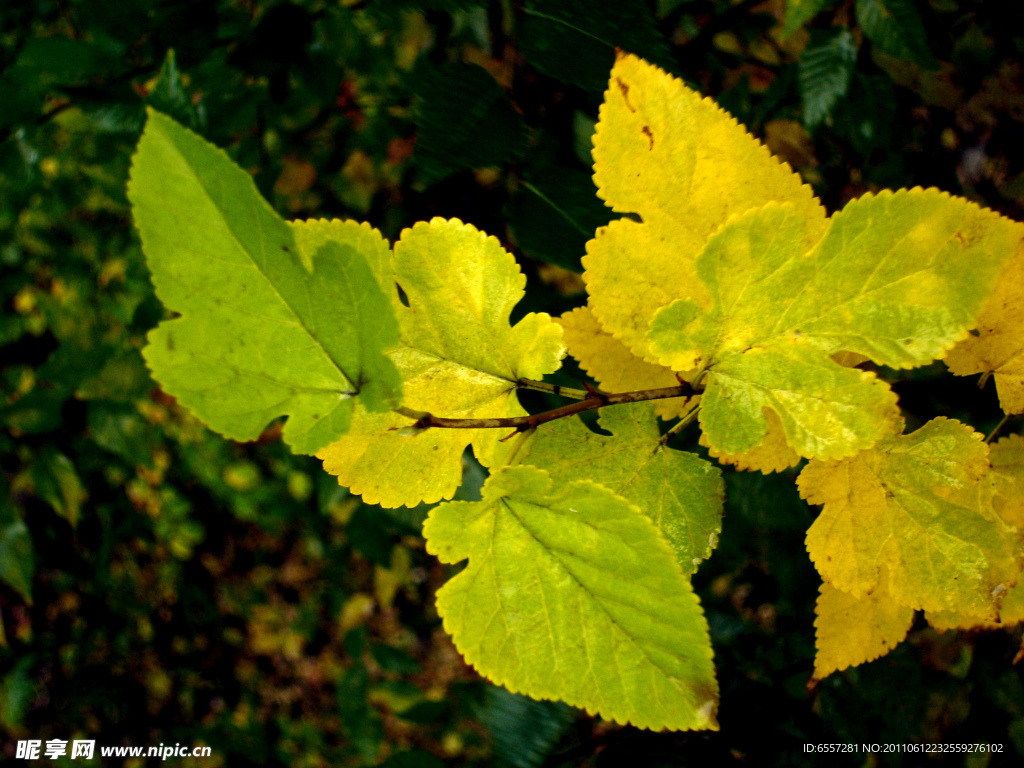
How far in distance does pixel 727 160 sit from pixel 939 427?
246mm

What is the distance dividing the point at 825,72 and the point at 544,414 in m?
0.91

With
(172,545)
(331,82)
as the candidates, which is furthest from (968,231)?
(172,545)

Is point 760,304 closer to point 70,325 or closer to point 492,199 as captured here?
point 492,199

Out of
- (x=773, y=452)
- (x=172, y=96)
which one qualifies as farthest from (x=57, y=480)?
(x=773, y=452)

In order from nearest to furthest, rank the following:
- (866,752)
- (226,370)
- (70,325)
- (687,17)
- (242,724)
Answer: (226,370), (866,752), (687,17), (70,325), (242,724)

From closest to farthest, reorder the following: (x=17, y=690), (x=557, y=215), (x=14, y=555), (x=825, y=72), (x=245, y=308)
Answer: (x=245, y=308) < (x=557, y=215) < (x=825, y=72) < (x=14, y=555) < (x=17, y=690)

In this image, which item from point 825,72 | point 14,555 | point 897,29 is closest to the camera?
point 897,29

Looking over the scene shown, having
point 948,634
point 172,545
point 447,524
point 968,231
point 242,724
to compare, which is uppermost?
point 968,231

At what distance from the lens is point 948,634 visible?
3.41ft

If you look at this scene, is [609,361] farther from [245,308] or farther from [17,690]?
[17,690]

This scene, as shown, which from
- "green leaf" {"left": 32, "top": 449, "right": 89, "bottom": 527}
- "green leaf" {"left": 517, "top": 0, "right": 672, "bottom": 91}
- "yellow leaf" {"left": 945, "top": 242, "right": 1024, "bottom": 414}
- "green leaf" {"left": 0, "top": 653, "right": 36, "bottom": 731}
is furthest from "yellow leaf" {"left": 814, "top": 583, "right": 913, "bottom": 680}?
"green leaf" {"left": 0, "top": 653, "right": 36, "bottom": 731}

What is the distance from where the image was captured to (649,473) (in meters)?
0.46

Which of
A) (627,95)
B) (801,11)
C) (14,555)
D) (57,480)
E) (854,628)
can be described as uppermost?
(801,11)

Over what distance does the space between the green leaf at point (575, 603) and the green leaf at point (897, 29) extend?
919 mm
